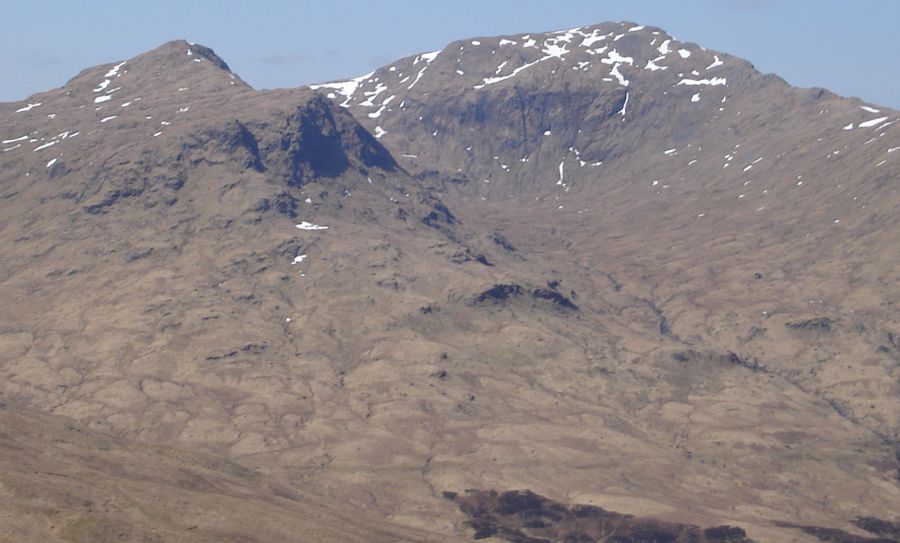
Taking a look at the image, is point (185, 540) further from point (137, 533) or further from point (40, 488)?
point (40, 488)

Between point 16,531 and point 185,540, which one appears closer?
point 16,531

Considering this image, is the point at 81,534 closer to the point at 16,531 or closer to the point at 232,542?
the point at 16,531

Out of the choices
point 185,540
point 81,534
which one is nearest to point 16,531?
point 81,534

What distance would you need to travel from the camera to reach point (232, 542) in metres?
200

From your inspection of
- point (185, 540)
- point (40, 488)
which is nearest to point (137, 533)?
point (185, 540)

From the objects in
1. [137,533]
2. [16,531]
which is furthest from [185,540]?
[16,531]

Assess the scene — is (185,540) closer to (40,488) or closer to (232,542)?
(232,542)

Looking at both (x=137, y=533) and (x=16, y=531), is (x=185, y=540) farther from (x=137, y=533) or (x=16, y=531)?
(x=16, y=531)

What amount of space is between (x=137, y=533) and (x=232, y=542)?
53.7 ft

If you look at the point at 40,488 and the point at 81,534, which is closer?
the point at 81,534

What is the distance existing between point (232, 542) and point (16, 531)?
111 feet

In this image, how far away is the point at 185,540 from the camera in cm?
19200

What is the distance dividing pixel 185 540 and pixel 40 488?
25.4 meters

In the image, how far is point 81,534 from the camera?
184m
